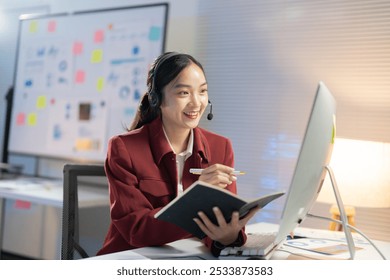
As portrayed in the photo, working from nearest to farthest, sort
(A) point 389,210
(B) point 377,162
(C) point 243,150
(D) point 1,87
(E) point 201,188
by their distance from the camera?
(E) point 201,188, (B) point 377,162, (A) point 389,210, (C) point 243,150, (D) point 1,87

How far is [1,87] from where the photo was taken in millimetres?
3115

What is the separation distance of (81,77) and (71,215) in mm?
1555

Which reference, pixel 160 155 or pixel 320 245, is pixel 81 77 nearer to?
pixel 160 155

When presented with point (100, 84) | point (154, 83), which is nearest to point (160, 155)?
point (154, 83)

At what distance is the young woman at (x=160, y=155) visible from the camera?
3.79 ft

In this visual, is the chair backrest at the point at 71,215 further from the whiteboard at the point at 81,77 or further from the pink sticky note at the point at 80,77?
the pink sticky note at the point at 80,77

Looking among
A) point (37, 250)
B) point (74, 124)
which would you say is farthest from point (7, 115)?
point (37, 250)

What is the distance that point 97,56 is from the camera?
2725 millimetres

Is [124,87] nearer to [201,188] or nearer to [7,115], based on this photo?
[7,115]

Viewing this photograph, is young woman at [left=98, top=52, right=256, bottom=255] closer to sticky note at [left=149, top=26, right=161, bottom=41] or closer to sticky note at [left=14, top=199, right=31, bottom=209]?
sticky note at [left=149, top=26, right=161, bottom=41]

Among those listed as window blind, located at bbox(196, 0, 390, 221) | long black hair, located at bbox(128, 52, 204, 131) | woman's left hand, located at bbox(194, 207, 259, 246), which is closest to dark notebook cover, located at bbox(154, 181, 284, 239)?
woman's left hand, located at bbox(194, 207, 259, 246)

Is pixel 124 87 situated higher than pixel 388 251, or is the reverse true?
pixel 124 87
